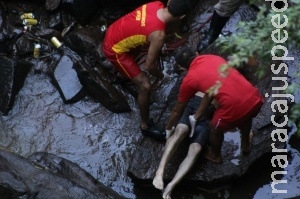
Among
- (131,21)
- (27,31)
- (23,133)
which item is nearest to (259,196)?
(131,21)

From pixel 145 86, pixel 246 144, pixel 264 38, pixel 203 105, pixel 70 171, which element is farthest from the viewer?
pixel 145 86

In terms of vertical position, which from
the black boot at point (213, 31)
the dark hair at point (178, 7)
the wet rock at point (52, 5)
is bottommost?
the wet rock at point (52, 5)

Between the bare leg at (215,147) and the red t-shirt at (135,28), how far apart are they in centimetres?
136

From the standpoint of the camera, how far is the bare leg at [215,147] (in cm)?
532

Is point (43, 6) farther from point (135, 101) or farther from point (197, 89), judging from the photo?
point (197, 89)

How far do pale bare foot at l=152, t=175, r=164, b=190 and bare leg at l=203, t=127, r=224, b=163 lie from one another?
0.67 metres

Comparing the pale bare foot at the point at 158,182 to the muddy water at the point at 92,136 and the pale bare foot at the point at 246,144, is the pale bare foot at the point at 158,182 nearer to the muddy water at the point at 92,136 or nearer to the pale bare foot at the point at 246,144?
the muddy water at the point at 92,136

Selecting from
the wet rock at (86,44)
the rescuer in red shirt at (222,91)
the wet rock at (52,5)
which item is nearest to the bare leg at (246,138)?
the rescuer in red shirt at (222,91)

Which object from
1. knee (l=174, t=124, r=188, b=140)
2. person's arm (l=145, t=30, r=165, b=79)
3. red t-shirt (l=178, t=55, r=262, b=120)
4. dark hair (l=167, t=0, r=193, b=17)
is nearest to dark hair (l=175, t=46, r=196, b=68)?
red t-shirt (l=178, t=55, r=262, b=120)

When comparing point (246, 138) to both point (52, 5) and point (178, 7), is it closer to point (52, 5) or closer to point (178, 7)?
point (178, 7)

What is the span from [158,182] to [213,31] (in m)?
2.43

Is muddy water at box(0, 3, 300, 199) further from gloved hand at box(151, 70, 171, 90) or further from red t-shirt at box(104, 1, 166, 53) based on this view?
red t-shirt at box(104, 1, 166, 53)

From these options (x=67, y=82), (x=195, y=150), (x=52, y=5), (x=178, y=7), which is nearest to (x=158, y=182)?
(x=195, y=150)

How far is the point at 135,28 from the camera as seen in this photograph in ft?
18.9
